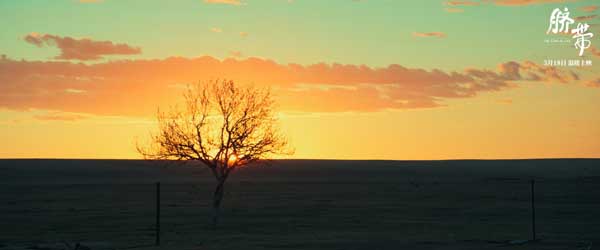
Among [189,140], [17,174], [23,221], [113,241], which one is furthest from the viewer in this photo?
[17,174]

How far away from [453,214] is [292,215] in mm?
10555

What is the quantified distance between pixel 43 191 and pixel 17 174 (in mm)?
42699

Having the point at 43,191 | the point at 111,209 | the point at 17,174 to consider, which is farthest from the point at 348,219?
the point at 17,174

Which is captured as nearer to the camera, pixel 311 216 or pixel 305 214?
pixel 311 216

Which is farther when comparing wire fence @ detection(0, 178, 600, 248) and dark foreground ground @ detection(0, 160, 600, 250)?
wire fence @ detection(0, 178, 600, 248)

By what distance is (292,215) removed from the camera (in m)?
59.4

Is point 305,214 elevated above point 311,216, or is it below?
above

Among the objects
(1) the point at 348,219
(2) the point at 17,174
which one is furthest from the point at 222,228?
(2) the point at 17,174

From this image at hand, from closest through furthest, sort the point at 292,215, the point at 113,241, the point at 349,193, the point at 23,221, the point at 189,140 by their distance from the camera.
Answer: the point at 113,241, the point at 189,140, the point at 23,221, the point at 292,215, the point at 349,193

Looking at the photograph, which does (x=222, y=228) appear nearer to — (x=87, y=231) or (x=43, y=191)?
→ (x=87, y=231)

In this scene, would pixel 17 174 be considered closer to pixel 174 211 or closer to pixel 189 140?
pixel 174 211

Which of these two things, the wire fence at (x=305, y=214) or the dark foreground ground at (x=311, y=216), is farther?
the wire fence at (x=305, y=214)

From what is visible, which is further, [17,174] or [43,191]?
[17,174]

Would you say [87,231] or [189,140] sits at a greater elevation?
[189,140]
